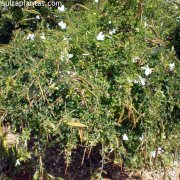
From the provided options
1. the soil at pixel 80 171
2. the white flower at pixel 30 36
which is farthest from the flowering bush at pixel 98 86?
the soil at pixel 80 171

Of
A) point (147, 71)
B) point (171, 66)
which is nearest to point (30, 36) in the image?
point (147, 71)

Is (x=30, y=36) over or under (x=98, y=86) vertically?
over

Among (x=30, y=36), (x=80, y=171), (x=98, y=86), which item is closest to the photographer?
(x=98, y=86)

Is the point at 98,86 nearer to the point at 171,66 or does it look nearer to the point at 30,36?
the point at 171,66

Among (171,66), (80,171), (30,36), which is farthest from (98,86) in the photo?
(80,171)

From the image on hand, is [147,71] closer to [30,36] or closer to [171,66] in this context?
[171,66]

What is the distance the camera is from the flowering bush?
2.21 metres

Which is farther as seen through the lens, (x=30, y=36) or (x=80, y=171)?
(x=80, y=171)

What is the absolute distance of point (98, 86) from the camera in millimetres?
2256

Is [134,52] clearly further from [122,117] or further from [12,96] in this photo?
[12,96]

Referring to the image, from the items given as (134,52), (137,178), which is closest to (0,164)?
(137,178)

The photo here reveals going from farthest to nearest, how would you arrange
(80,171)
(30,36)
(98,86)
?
1. (80,171)
2. (30,36)
3. (98,86)

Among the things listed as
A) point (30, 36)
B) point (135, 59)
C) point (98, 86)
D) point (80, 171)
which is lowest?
point (80, 171)

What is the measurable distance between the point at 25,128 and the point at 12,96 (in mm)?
175
